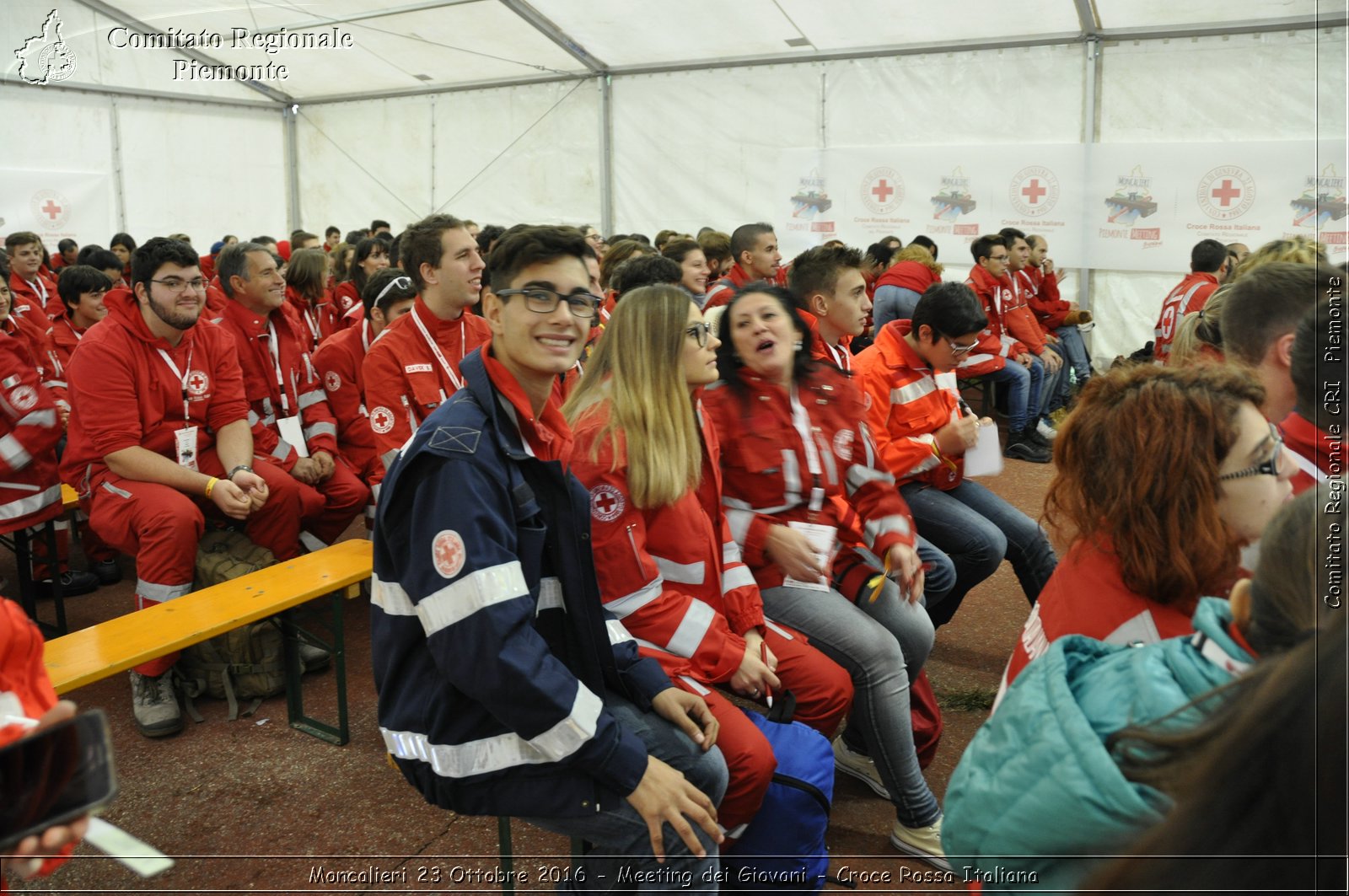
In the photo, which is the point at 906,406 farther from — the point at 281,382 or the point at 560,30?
the point at 560,30

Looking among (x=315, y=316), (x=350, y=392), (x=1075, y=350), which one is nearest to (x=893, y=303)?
(x=1075, y=350)

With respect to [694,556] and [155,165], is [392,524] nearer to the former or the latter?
[694,556]

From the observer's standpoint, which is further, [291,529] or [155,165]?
[155,165]

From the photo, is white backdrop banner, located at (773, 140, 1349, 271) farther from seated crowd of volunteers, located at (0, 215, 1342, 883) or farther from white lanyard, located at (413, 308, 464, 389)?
white lanyard, located at (413, 308, 464, 389)

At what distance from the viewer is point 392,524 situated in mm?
1990

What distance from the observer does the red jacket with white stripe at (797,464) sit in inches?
121

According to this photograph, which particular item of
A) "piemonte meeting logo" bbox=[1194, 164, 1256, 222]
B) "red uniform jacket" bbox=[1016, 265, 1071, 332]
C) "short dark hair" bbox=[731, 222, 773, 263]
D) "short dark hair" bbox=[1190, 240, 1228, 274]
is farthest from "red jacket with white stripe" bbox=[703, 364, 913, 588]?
"piemonte meeting logo" bbox=[1194, 164, 1256, 222]

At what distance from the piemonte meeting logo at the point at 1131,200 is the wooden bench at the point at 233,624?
986cm

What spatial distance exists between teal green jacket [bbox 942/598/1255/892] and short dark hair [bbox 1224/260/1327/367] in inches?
60.4

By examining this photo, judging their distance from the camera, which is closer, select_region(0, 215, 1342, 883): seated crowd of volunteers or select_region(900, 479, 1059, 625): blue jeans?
select_region(0, 215, 1342, 883): seated crowd of volunteers

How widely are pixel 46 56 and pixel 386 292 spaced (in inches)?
421

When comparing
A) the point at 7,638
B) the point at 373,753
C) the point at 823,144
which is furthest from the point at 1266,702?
the point at 823,144

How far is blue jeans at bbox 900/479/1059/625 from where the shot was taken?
12.5ft

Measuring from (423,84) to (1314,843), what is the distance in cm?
1536
